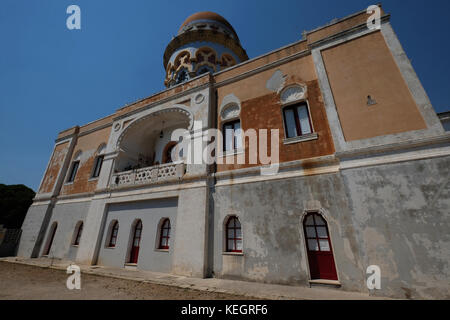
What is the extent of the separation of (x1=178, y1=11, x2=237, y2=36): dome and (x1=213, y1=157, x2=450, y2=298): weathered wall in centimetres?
1765

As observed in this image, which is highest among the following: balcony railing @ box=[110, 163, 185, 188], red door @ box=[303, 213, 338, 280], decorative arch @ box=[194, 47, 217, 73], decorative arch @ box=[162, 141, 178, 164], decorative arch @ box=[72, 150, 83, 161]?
decorative arch @ box=[194, 47, 217, 73]

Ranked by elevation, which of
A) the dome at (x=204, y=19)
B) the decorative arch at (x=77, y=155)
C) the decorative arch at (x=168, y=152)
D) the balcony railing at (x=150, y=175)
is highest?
the dome at (x=204, y=19)

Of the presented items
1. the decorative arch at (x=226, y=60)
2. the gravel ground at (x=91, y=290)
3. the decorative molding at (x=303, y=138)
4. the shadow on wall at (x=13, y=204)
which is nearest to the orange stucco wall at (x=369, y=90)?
the decorative molding at (x=303, y=138)

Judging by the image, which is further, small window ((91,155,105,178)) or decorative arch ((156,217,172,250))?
small window ((91,155,105,178))

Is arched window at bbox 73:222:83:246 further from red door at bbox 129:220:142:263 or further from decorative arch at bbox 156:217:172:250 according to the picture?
decorative arch at bbox 156:217:172:250

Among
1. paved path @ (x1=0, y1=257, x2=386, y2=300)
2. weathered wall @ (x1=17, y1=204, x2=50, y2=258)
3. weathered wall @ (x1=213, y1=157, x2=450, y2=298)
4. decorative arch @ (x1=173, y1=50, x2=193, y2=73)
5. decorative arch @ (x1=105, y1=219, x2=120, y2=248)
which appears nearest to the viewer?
weathered wall @ (x1=213, y1=157, x2=450, y2=298)

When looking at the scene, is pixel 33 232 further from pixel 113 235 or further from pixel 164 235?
pixel 164 235

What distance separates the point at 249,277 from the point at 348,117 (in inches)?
236

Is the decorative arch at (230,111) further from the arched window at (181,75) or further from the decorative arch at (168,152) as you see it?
the arched window at (181,75)

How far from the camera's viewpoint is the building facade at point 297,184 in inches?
178

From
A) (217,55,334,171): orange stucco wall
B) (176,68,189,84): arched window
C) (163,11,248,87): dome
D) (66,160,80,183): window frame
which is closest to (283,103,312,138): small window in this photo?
(217,55,334,171): orange stucco wall

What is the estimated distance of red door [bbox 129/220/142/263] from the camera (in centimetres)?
857

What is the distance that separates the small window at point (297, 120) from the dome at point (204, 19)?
15.3 meters
